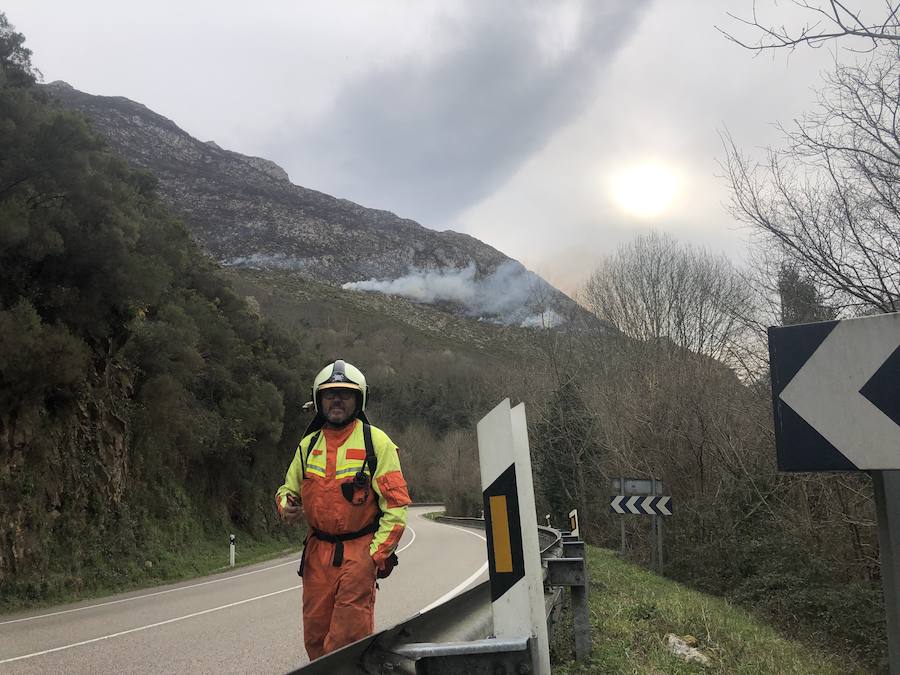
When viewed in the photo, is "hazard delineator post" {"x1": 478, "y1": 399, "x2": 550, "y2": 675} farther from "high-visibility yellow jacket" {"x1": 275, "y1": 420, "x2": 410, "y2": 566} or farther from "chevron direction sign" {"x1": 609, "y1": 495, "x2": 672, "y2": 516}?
"chevron direction sign" {"x1": 609, "y1": 495, "x2": 672, "y2": 516}

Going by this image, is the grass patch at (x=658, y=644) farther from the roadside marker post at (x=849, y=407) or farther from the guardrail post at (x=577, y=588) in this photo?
the roadside marker post at (x=849, y=407)

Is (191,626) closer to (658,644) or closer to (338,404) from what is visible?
(658,644)

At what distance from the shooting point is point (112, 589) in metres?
13.3

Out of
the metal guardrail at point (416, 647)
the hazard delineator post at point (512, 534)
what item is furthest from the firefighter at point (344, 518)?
the hazard delineator post at point (512, 534)

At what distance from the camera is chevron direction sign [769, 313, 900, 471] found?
2246mm

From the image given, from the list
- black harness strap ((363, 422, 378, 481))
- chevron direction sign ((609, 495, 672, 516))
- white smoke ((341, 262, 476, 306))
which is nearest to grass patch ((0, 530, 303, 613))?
chevron direction sign ((609, 495, 672, 516))

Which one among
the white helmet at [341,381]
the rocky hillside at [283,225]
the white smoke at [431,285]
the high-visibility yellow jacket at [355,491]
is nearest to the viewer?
the high-visibility yellow jacket at [355,491]

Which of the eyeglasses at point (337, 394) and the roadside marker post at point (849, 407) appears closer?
the roadside marker post at point (849, 407)

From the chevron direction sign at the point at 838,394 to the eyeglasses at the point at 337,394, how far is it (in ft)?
7.02

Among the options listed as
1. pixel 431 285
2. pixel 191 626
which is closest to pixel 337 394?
pixel 191 626

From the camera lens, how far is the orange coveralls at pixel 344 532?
3270 millimetres

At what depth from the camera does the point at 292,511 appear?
3.60 meters

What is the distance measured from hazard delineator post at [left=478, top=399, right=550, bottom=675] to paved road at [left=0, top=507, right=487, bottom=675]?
4371 mm

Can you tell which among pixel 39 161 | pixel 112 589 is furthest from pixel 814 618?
pixel 39 161
